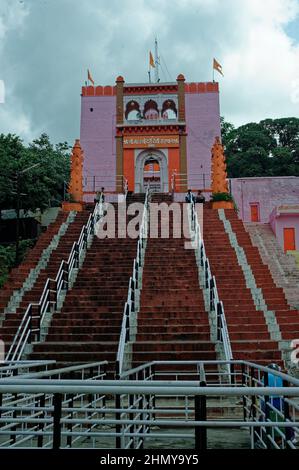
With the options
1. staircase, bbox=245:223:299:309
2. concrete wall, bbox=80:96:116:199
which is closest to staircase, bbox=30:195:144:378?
staircase, bbox=245:223:299:309

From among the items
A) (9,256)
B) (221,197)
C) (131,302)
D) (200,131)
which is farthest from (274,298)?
(200,131)

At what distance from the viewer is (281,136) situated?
49.7 metres

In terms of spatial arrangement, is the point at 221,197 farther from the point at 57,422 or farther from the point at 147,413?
the point at 57,422

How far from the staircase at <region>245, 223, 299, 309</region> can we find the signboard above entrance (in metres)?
7.10

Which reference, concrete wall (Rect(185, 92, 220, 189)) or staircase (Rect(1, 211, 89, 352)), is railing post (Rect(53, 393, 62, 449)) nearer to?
staircase (Rect(1, 211, 89, 352))

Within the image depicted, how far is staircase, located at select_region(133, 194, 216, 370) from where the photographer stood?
10.0 meters

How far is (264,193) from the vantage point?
30609 mm

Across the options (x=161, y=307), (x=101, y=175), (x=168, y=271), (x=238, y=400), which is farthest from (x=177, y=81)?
(x=238, y=400)

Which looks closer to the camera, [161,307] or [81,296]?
[161,307]

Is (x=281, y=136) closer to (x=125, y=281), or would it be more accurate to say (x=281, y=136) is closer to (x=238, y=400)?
(x=125, y=281)

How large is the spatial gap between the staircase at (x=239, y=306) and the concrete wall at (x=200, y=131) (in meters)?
11.2

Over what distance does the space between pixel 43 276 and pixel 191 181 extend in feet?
48.2

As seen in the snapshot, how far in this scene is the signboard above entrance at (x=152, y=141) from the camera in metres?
27.1
